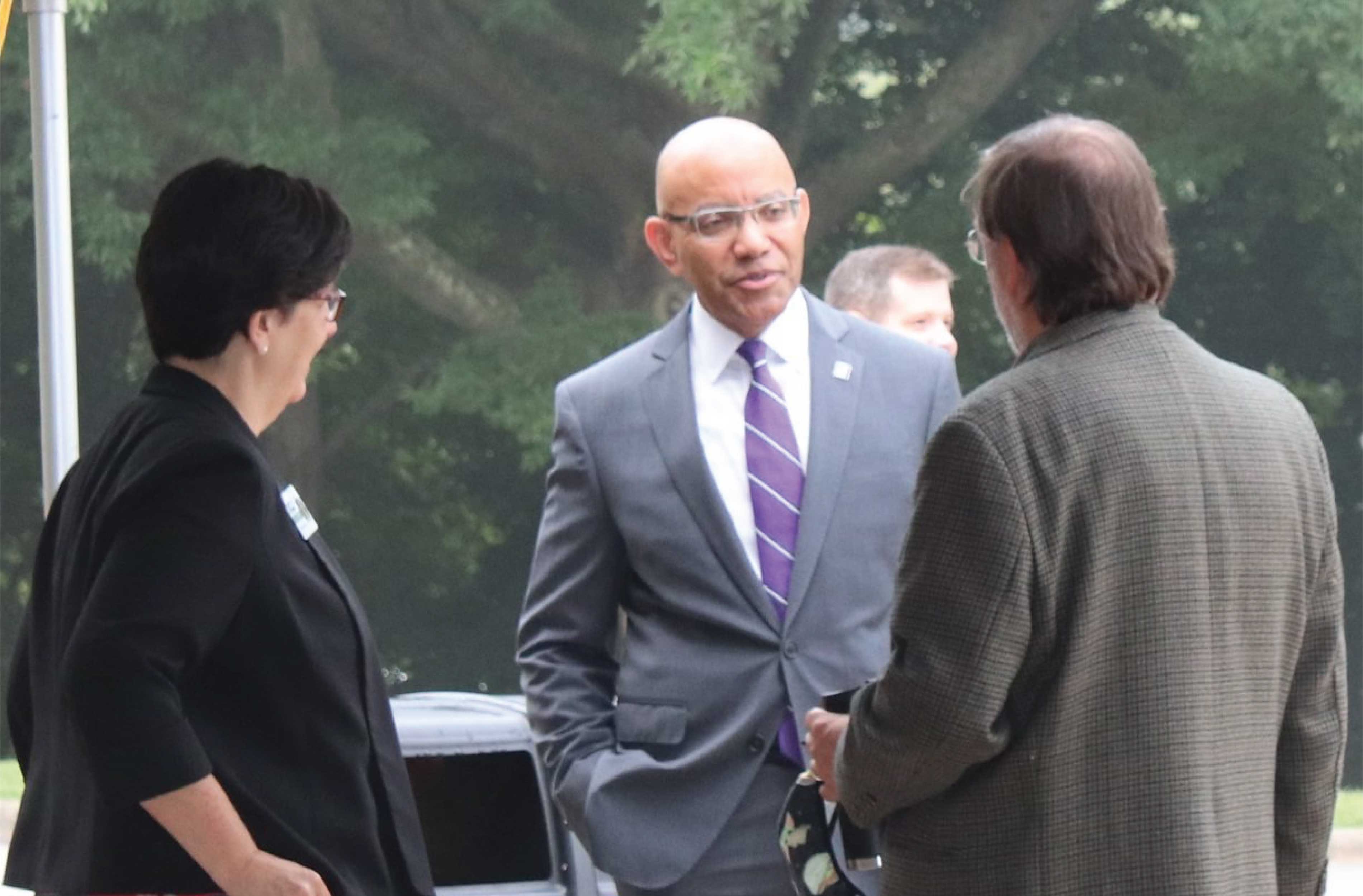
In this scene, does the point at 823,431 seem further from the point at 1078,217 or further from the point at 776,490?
the point at 1078,217

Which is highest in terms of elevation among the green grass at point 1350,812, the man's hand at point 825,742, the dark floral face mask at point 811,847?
the man's hand at point 825,742

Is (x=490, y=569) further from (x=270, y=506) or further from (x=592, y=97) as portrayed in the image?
(x=270, y=506)

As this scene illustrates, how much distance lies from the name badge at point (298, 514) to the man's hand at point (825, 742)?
0.56 meters

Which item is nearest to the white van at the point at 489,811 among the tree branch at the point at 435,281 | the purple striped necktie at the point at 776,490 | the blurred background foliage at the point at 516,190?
the purple striped necktie at the point at 776,490

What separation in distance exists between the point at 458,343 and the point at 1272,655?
12.2 meters

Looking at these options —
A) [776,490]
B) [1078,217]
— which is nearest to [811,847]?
[776,490]

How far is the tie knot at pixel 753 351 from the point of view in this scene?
2.86 metres

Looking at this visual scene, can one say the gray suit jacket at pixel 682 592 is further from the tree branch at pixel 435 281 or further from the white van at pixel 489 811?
the tree branch at pixel 435 281

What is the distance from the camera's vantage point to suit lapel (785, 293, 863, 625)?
271cm

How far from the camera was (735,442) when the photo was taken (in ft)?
9.24

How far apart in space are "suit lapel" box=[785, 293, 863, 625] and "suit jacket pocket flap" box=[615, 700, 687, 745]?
Result: 201 millimetres

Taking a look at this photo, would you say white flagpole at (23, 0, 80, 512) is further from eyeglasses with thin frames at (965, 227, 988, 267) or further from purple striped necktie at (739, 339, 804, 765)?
eyeglasses with thin frames at (965, 227, 988, 267)

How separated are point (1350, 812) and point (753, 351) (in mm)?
8568

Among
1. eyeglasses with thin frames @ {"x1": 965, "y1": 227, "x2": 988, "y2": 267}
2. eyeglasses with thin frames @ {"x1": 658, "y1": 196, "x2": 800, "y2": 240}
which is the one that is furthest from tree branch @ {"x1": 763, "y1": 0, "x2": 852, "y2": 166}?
eyeglasses with thin frames @ {"x1": 965, "y1": 227, "x2": 988, "y2": 267}
